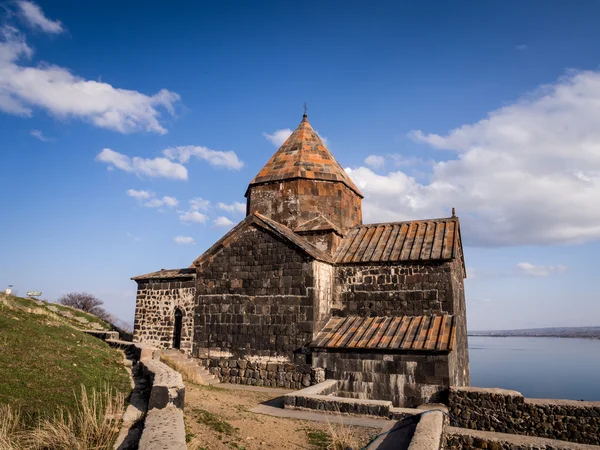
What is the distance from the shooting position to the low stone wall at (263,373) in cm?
1080

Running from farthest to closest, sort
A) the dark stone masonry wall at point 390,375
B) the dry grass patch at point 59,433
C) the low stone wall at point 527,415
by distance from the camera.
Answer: the dark stone masonry wall at point 390,375
the low stone wall at point 527,415
the dry grass patch at point 59,433

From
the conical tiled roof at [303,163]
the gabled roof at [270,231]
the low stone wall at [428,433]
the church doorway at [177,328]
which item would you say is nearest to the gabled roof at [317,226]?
the gabled roof at [270,231]

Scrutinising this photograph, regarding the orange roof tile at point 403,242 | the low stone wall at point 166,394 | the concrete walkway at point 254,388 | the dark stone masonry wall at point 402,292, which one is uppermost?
the orange roof tile at point 403,242

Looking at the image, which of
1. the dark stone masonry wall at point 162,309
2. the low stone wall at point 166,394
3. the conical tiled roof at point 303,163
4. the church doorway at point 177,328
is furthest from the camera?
the conical tiled roof at point 303,163

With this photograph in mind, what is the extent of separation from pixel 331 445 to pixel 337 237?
8128mm

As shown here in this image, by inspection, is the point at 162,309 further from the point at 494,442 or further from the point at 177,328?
the point at 494,442

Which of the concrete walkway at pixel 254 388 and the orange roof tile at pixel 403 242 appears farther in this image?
the orange roof tile at pixel 403 242

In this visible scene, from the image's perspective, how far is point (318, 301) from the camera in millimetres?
11477

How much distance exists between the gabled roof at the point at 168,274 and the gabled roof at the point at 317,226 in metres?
3.84

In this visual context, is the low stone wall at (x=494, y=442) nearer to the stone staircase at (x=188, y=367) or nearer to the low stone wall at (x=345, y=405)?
the low stone wall at (x=345, y=405)

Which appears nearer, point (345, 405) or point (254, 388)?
point (345, 405)

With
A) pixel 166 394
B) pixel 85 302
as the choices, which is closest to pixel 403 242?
pixel 166 394

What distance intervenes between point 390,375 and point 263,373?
3.64 m

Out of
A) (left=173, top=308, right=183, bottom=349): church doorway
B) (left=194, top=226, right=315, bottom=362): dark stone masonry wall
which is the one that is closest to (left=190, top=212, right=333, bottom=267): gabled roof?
(left=194, top=226, right=315, bottom=362): dark stone masonry wall
